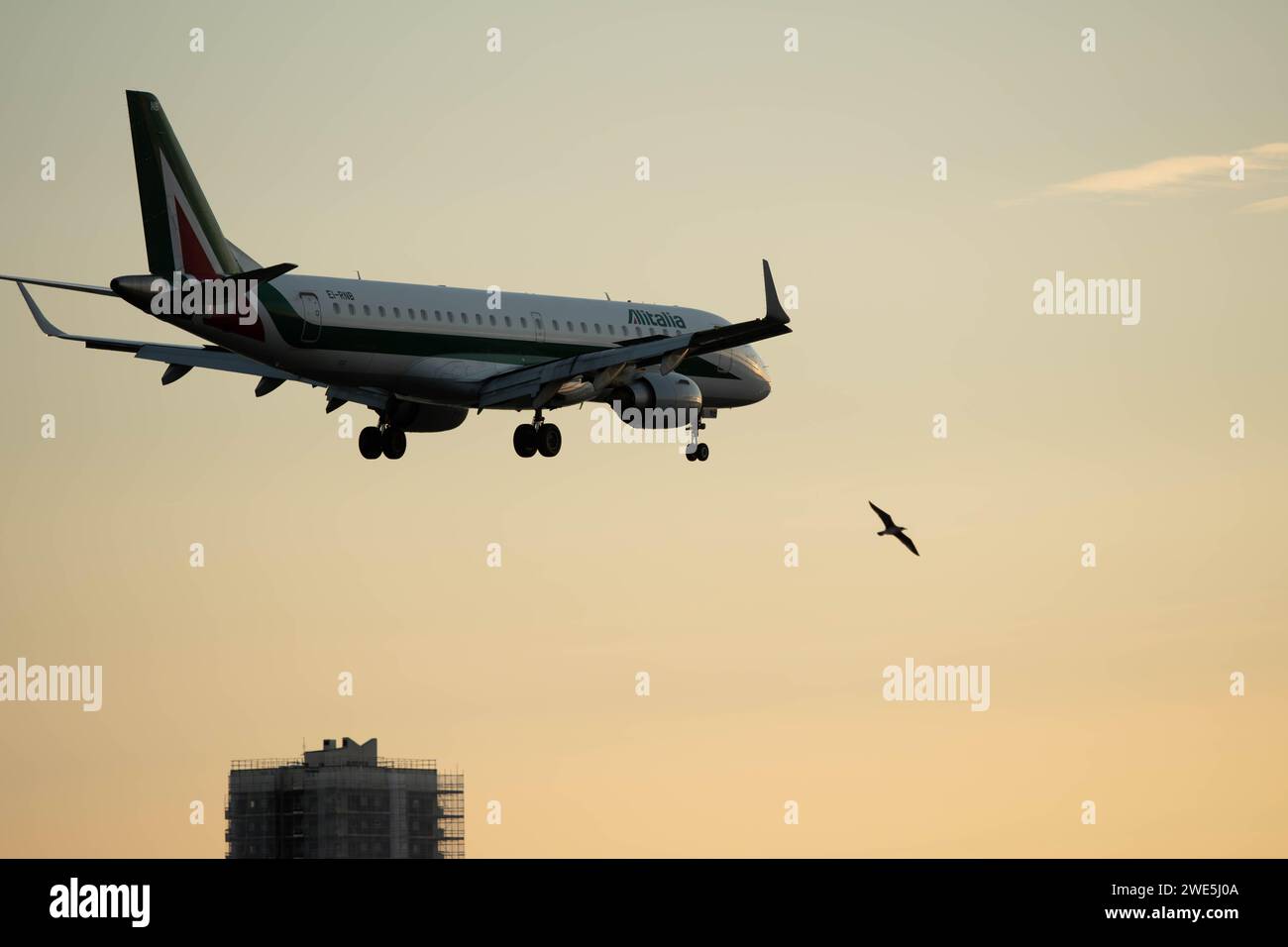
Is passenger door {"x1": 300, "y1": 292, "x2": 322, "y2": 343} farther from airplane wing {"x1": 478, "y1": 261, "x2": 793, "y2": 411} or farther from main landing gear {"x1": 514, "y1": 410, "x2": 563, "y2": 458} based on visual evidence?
main landing gear {"x1": 514, "y1": 410, "x2": 563, "y2": 458}

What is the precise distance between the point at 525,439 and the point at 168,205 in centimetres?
1549

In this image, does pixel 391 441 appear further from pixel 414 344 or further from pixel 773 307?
pixel 773 307

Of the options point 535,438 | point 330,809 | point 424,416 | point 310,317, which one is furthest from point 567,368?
point 330,809

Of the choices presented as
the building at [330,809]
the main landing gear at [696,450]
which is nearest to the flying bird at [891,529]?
the main landing gear at [696,450]

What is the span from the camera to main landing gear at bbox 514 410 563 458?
3516 inches

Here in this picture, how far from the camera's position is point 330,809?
187125 millimetres
